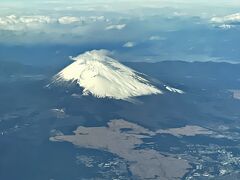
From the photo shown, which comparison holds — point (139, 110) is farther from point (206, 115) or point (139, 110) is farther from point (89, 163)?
point (89, 163)

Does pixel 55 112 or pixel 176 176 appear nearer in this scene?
pixel 176 176

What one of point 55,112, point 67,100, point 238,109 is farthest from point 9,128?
point 238,109

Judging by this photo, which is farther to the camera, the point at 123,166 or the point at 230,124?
the point at 230,124

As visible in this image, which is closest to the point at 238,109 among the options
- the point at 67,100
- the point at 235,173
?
the point at 67,100

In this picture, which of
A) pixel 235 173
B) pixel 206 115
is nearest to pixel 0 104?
pixel 206 115

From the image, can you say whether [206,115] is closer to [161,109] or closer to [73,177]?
[161,109]

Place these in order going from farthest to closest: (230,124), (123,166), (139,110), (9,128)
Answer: (139,110), (230,124), (9,128), (123,166)

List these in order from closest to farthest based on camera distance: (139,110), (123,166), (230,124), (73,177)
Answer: (73,177) → (123,166) → (230,124) → (139,110)

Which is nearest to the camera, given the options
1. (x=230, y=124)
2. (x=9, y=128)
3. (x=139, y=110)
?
(x=9, y=128)

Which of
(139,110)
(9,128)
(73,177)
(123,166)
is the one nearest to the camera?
(73,177)
